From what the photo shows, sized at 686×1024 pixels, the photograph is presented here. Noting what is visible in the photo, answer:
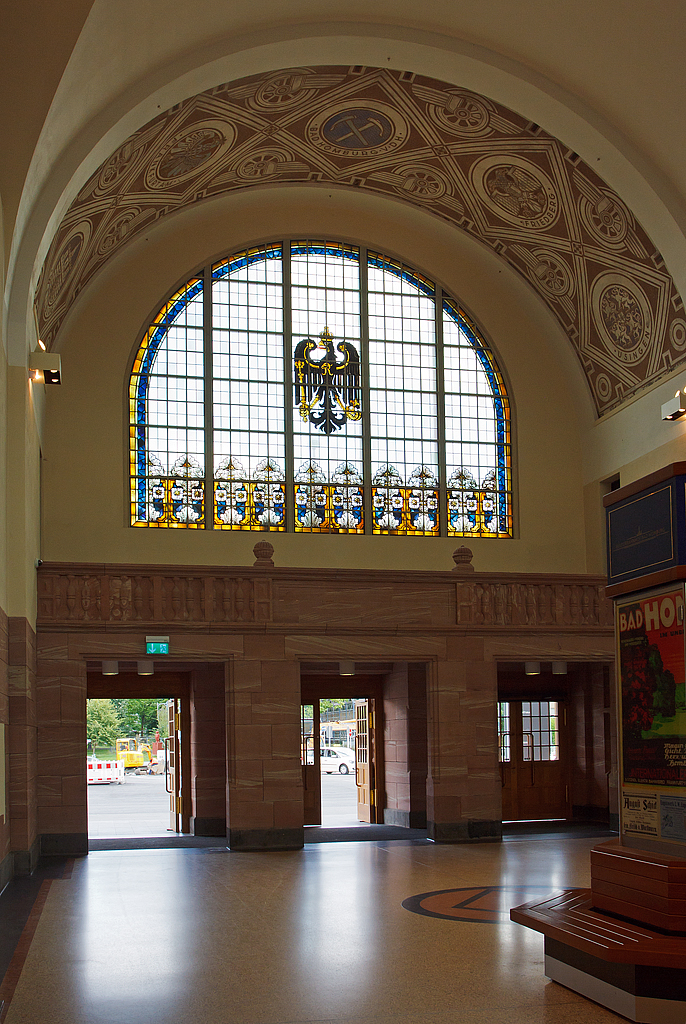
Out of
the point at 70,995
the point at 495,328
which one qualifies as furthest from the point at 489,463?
the point at 70,995

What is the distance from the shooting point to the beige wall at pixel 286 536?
18.5m

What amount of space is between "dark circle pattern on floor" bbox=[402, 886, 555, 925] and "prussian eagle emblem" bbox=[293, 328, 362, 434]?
10759 millimetres

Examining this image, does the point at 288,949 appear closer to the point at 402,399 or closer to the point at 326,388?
the point at 326,388

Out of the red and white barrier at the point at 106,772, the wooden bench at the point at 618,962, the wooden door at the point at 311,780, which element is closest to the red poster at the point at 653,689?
the wooden bench at the point at 618,962

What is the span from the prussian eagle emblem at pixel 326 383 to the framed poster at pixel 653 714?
43.7 feet

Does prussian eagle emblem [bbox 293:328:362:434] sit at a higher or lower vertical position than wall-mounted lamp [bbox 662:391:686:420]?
higher

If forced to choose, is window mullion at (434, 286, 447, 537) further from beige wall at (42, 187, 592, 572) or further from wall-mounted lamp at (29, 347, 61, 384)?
wall-mounted lamp at (29, 347, 61, 384)

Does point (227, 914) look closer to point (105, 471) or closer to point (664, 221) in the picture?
point (105, 471)

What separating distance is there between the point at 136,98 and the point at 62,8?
133 inches

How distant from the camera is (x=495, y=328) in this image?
21203mm

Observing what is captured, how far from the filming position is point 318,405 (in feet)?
65.9

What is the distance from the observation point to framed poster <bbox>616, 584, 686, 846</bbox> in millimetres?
6430

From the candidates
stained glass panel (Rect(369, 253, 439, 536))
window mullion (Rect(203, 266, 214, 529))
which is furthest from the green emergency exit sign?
stained glass panel (Rect(369, 253, 439, 536))

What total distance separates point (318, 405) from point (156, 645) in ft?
21.5
